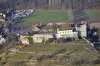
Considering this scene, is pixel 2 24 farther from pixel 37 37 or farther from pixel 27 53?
pixel 27 53

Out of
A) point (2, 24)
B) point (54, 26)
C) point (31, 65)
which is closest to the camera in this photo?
point (31, 65)

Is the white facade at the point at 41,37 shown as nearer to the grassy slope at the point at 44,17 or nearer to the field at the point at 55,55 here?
the field at the point at 55,55

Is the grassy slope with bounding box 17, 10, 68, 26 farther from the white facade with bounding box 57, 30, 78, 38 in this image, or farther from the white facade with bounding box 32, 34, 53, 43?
the white facade with bounding box 32, 34, 53, 43

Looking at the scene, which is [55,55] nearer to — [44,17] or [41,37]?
[41,37]

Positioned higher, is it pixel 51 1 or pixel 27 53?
pixel 51 1

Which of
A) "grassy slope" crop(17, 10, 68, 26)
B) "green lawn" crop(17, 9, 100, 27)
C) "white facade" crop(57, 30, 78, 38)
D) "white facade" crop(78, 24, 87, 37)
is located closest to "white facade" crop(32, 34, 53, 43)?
"white facade" crop(57, 30, 78, 38)

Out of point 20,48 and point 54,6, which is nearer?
point 20,48

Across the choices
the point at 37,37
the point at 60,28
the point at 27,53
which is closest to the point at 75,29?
the point at 60,28
